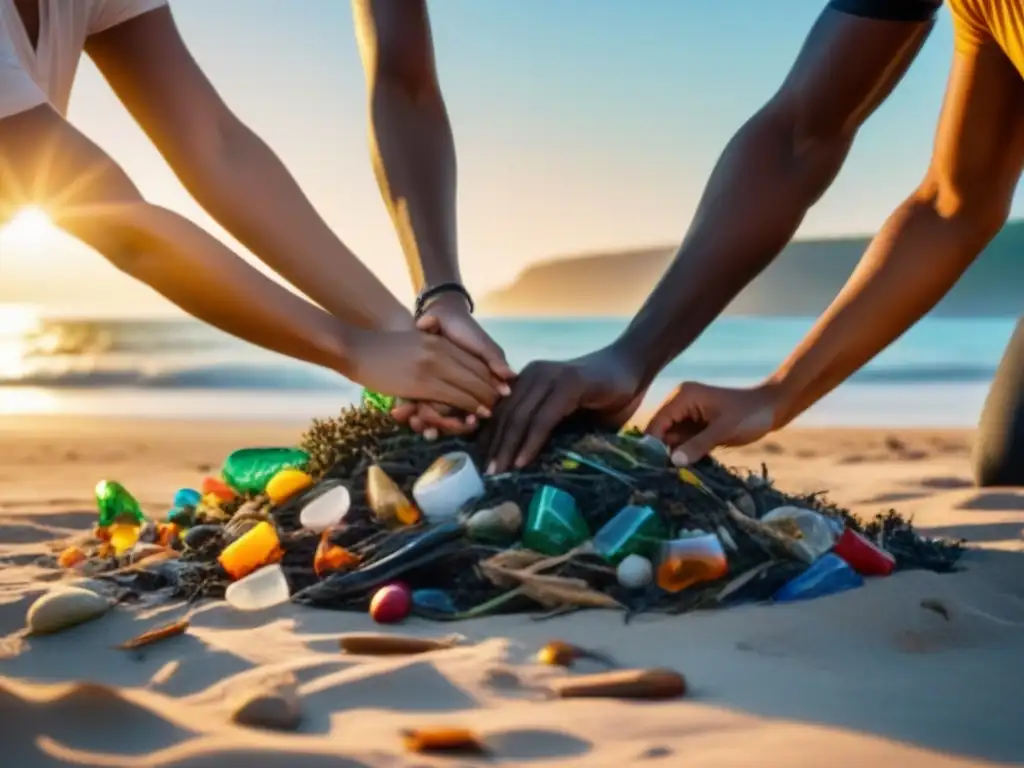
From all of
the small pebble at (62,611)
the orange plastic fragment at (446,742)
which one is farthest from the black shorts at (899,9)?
the small pebble at (62,611)

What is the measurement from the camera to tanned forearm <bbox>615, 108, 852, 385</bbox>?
308cm

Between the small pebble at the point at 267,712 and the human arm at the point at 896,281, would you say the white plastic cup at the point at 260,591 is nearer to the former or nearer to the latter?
the small pebble at the point at 267,712

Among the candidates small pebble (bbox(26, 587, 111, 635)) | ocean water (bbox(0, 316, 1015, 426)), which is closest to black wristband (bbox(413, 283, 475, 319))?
small pebble (bbox(26, 587, 111, 635))

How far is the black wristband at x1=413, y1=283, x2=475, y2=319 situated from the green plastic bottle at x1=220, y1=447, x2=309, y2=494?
1.81ft

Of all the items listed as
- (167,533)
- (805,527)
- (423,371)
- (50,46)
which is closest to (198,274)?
(423,371)

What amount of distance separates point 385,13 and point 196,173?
2.74 feet

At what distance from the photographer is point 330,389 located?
1191 cm

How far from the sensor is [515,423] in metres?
2.76

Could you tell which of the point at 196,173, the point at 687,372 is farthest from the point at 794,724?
the point at 687,372

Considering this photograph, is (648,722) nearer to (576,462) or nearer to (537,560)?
(537,560)

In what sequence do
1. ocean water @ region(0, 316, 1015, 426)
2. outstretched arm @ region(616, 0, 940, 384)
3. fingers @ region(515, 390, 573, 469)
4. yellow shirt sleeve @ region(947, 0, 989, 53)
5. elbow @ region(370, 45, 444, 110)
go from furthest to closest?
ocean water @ region(0, 316, 1015, 426) → elbow @ region(370, 45, 444, 110) → outstretched arm @ region(616, 0, 940, 384) → fingers @ region(515, 390, 573, 469) → yellow shirt sleeve @ region(947, 0, 989, 53)

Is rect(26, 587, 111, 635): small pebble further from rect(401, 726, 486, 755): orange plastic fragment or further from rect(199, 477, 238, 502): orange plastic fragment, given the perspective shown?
rect(401, 726, 486, 755): orange plastic fragment

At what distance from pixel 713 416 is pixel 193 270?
140 cm

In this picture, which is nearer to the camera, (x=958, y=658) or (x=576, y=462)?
(x=958, y=658)
